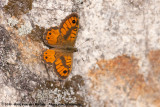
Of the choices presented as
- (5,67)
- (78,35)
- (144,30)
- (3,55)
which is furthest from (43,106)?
(144,30)

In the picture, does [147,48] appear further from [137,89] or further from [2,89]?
[2,89]

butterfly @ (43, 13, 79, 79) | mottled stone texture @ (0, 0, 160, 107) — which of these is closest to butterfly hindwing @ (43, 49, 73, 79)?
butterfly @ (43, 13, 79, 79)

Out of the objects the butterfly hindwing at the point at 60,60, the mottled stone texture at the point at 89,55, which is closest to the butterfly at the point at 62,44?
the butterfly hindwing at the point at 60,60

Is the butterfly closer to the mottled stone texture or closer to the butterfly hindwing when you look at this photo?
the butterfly hindwing

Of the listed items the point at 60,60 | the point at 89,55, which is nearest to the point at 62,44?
the point at 60,60

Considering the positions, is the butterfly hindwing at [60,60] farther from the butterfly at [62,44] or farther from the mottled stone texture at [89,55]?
the mottled stone texture at [89,55]
